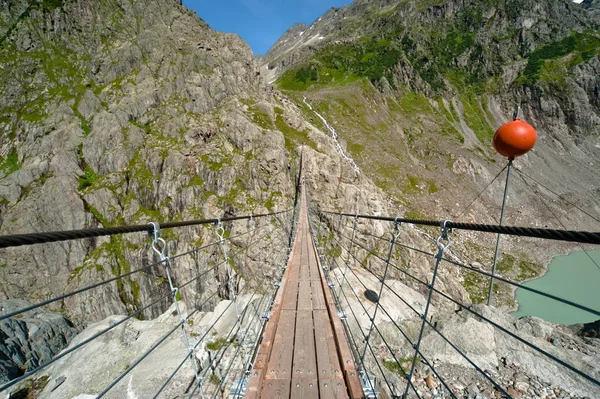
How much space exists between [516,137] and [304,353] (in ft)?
27.3

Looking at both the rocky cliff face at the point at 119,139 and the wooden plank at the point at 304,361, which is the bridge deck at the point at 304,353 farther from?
the rocky cliff face at the point at 119,139

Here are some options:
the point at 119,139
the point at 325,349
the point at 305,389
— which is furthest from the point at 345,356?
the point at 119,139

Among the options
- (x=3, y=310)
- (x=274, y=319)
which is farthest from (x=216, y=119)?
(x=274, y=319)

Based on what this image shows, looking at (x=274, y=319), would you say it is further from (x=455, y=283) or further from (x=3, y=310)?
(x=3, y=310)

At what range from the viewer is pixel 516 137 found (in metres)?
8.11

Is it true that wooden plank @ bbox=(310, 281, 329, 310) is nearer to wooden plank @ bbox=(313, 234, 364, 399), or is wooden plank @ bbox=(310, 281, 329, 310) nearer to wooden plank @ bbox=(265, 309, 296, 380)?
wooden plank @ bbox=(313, 234, 364, 399)

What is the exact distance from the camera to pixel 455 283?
25.5 m

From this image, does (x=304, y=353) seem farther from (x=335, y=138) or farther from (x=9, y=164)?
(x=9, y=164)

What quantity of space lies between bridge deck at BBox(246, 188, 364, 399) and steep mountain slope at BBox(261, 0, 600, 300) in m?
28.6

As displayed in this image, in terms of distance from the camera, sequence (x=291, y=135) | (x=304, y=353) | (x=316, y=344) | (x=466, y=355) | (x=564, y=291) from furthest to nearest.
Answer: (x=564, y=291)
(x=291, y=135)
(x=466, y=355)
(x=316, y=344)
(x=304, y=353)

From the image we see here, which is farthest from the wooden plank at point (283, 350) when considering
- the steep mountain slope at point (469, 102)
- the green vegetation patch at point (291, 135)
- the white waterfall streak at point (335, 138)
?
the steep mountain slope at point (469, 102)

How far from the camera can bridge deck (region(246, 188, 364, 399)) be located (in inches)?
156

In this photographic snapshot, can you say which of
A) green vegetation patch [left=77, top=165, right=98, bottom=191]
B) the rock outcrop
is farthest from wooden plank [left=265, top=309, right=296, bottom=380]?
green vegetation patch [left=77, top=165, right=98, bottom=191]

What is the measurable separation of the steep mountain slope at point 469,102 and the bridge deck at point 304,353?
28624 millimetres
